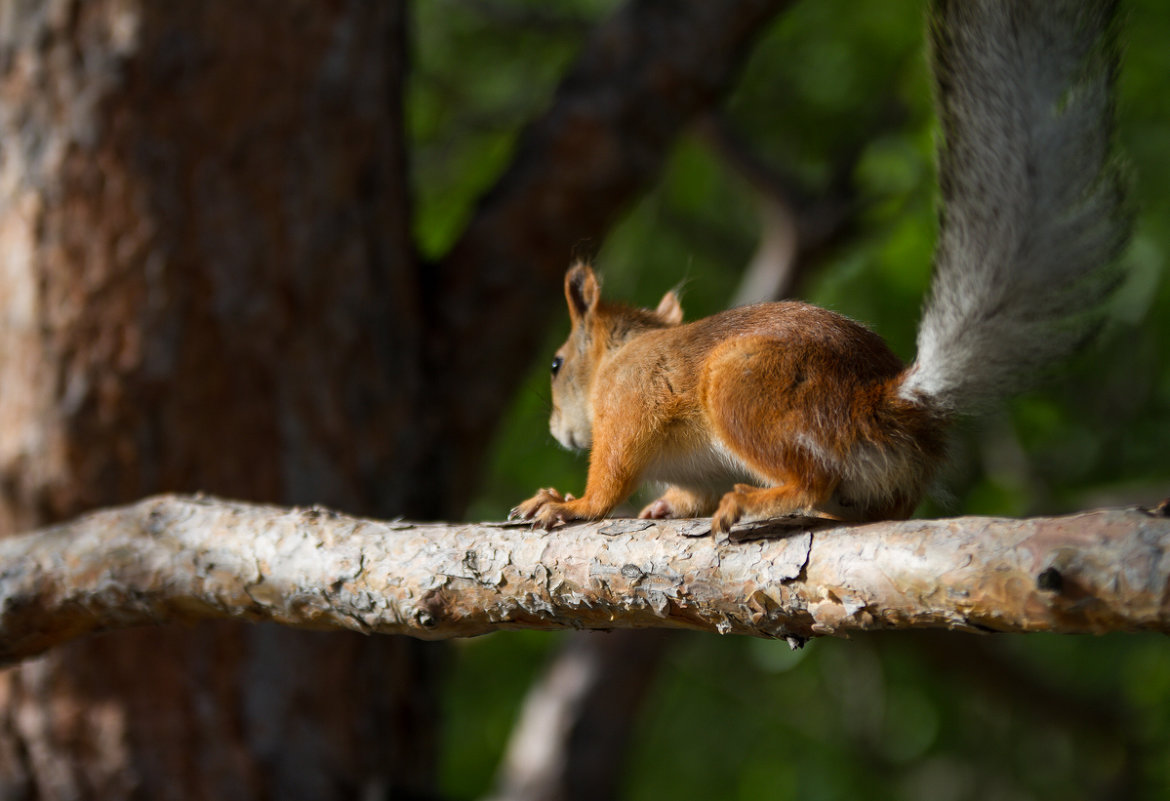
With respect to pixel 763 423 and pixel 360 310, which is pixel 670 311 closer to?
pixel 763 423

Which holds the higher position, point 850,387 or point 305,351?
point 850,387

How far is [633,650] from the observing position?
14.5ft

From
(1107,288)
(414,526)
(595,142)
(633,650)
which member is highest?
(595,142)

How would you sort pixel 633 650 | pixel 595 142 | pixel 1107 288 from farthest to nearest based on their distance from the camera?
pixel 633 650
pixel 595 142
pixel 1107 288

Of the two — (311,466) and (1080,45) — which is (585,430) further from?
(1080,45)

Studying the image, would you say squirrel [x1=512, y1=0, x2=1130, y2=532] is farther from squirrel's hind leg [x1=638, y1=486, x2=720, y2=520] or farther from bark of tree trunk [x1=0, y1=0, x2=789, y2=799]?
bark of tree trunk [x1=0, y1=0, x2=789, y2=799]

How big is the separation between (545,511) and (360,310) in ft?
5.19

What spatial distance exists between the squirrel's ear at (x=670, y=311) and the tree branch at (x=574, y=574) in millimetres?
936

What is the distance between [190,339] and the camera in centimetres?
288

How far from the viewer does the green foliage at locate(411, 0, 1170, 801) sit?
377 centimetres

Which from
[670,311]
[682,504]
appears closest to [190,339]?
[670,311]

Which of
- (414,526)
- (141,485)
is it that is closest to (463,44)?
(141,485)

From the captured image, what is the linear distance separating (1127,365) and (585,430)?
3.13 metres

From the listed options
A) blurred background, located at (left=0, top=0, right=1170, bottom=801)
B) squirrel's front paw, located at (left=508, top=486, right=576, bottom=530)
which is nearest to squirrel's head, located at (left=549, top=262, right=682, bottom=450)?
squirrel's front paw, located at (left=508, top=486, right=576, bottom=530)
